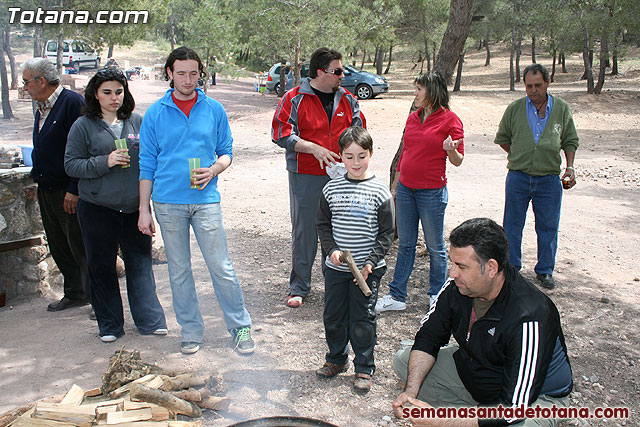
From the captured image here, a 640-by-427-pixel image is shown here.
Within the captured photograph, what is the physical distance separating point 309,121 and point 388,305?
1.62 m

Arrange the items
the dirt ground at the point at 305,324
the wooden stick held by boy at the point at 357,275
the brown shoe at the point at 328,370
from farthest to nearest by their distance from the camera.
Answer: the brown shoe at the point at 328,370 < the dirt ground at the point at 305,324 < the wooden stick held by boy at the point at 357,275

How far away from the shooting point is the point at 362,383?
11.7ft

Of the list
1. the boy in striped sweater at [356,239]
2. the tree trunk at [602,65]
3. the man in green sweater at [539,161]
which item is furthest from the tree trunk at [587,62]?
the boy in striped sweater at [356,239]

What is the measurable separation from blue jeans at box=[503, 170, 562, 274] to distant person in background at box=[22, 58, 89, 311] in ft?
12.2

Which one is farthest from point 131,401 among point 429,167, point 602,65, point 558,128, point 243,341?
point 602,65

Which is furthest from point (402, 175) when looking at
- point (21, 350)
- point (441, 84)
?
point (21, 350)

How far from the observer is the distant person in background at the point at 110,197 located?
3.98 m

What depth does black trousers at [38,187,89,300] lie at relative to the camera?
463 centimetres

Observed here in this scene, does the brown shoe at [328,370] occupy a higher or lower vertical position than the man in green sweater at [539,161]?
lower

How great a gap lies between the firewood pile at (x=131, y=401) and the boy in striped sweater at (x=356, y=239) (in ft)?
2.81

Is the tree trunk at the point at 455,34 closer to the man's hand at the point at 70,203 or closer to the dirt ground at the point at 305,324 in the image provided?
the dirt ground at the point at 305,324

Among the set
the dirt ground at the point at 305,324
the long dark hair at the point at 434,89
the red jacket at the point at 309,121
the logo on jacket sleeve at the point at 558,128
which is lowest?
the dirt ground at the point at 305,324

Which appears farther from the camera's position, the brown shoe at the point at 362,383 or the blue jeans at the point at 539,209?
the blue jeans at the point at 539,209

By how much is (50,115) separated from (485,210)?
5538 millimetres
